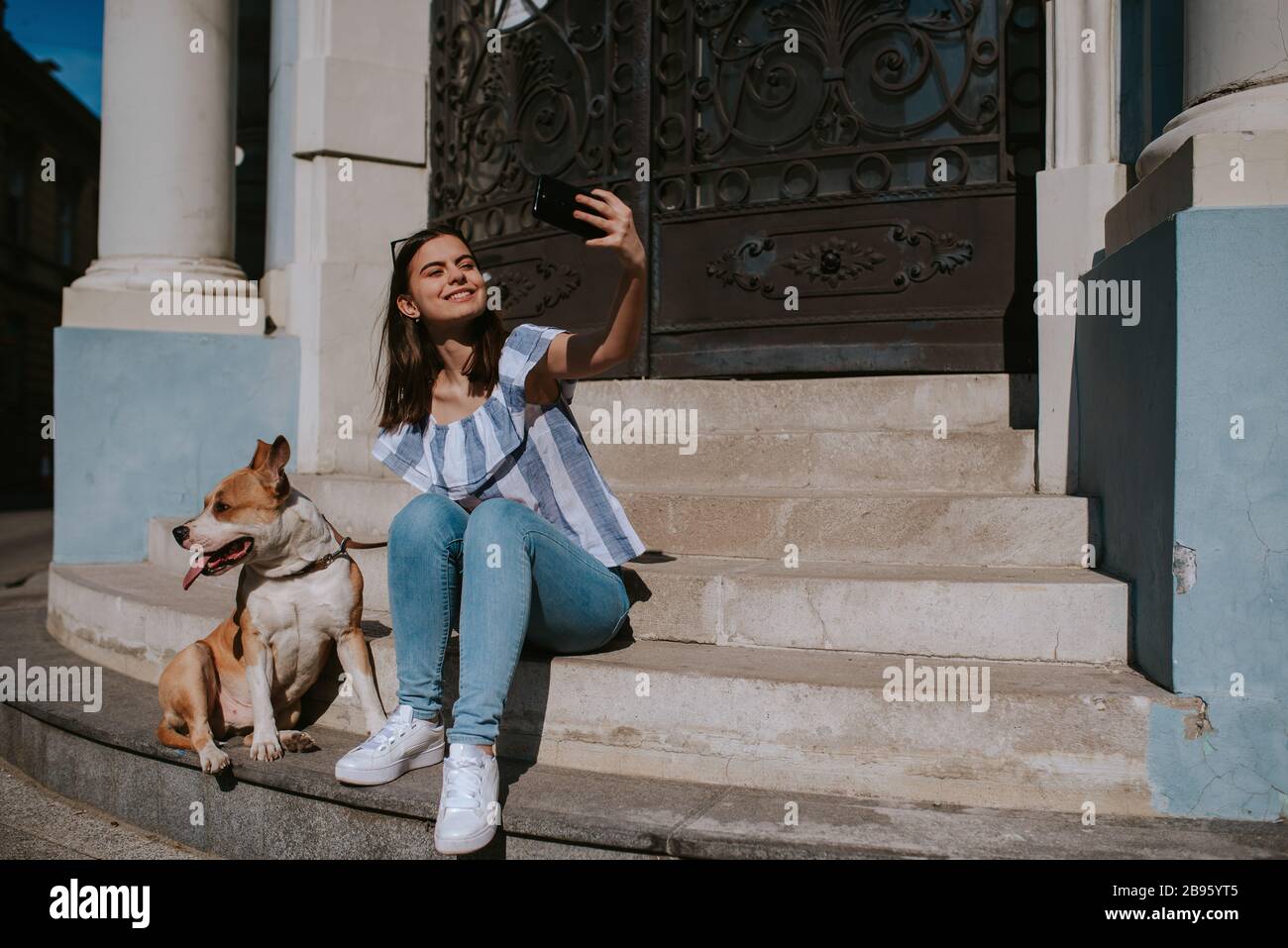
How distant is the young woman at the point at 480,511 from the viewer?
8.96 ft

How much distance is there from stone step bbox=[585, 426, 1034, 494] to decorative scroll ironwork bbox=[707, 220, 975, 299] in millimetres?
847

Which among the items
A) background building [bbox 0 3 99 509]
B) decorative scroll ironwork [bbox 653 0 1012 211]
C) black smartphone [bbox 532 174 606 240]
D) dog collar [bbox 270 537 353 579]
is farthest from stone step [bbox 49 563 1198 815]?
background building [bbox 0 3 99 509]

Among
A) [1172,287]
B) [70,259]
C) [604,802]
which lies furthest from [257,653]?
[70,259]

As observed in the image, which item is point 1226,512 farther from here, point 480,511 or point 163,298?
point 163,298

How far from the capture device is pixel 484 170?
614 centimetres

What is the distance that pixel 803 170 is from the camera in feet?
16.3

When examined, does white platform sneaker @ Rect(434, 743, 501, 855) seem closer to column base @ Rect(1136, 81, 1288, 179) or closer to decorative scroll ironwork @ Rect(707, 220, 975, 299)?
column base @ Rect(1136, 81, 1288, 179)

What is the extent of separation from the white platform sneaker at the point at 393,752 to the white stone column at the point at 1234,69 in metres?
2.70

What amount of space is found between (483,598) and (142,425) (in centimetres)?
374

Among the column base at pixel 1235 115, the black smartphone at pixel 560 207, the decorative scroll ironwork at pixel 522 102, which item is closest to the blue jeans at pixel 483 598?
the black smartphone at pixel 560 207

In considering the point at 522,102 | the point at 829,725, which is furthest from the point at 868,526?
the point at 522,102

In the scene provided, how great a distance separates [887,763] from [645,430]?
2.38 metres

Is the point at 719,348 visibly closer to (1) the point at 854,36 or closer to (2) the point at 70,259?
(1) the point at 854,36

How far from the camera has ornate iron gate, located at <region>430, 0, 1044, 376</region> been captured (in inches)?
181
